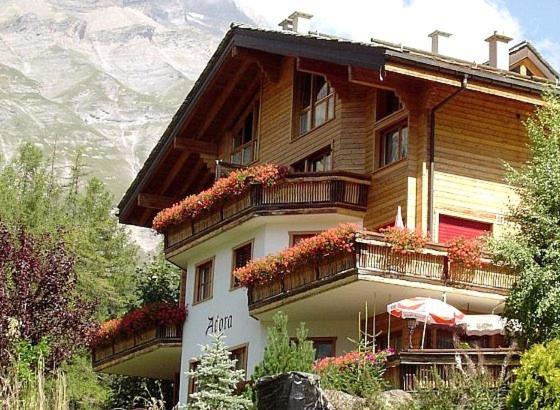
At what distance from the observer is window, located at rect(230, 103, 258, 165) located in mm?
29391

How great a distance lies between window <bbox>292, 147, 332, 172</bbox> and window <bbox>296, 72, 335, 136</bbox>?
2.27 ft

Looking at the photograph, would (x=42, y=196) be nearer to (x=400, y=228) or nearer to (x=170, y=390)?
(x=170, y=390)

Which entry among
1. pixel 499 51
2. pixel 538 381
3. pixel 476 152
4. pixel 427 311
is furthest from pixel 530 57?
pixel 538 381

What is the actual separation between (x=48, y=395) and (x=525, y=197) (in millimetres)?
8474

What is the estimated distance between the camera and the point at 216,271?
1104 inches

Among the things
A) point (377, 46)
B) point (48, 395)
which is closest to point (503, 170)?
point (377, 46)

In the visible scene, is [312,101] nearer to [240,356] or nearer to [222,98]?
[222,98]

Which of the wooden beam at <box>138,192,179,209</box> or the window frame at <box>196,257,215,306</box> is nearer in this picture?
the window frame at <box>196,257,215,306</box>

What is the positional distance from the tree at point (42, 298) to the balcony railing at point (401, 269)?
15.0 feet

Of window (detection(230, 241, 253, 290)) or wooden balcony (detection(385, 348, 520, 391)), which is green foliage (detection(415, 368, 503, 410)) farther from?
window (detection(230, 241, 253, 290))

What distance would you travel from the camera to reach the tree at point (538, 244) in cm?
1653

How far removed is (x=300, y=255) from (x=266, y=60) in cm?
694

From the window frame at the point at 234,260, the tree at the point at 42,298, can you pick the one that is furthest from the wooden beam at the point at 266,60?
the tree at the point at 42,298

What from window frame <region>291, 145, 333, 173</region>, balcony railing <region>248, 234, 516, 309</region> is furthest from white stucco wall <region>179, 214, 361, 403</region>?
balcony railing <region>248, 234, 516, 309</region>
